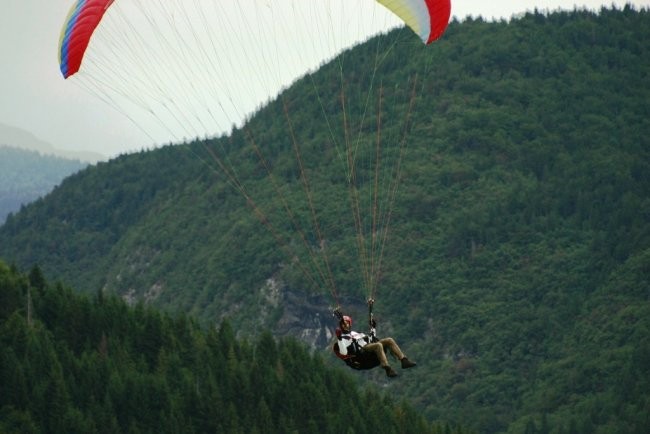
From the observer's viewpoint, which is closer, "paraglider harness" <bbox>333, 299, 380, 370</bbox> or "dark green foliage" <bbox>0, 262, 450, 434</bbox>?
"paraglider harness" <bbox>333, 299, 380, 370</bbox>

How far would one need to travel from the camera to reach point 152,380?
15650 cm

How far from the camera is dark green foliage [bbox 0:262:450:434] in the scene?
14788cm

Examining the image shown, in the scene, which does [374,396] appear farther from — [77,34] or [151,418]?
[77,34]

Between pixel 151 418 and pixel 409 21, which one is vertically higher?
pixel 409 21

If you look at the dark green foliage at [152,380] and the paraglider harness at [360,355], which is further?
the dark green foliage at [152,380]

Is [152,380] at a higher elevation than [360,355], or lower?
higher

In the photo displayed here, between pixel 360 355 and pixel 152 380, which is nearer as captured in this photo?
pixel 360 355

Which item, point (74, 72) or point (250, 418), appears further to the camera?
point (250, 418)

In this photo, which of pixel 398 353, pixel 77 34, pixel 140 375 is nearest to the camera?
pixel 398 353

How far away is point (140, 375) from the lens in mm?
157000

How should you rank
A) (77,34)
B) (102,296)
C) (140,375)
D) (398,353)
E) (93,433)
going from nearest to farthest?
1. (398,353)
2. (77,34)
3. (93,433)
4. (140,375)
5. (102,296)

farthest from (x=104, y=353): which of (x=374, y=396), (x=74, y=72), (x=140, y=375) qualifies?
(x=74, y=72)

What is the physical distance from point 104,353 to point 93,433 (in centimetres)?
1442

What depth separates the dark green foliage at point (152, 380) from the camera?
148 m
